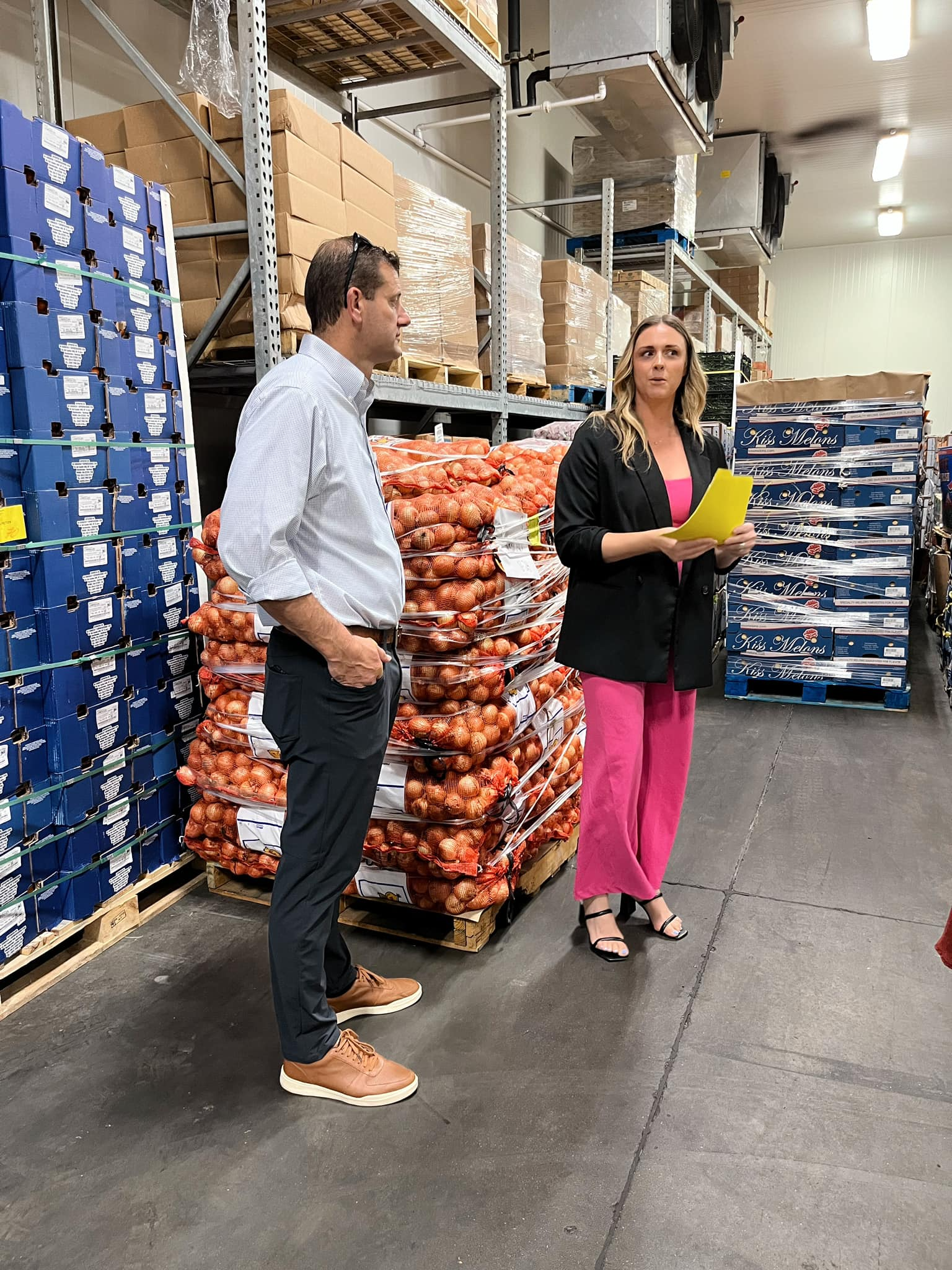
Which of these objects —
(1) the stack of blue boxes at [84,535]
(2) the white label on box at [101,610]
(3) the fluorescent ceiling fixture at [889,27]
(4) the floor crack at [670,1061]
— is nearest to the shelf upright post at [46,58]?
(1) the stack of blue boxes at [84,535]

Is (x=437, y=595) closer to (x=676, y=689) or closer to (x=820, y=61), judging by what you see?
(x=676, y=689)

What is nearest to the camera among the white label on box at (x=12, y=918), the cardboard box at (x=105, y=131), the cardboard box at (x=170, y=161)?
the white label on box at (x=12, y=918)

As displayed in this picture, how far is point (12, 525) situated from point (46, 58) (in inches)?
78.1

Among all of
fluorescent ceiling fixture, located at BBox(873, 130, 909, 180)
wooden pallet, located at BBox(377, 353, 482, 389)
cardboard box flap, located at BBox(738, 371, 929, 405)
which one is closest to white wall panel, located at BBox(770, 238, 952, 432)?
fluorescent ceiling fixture, located at BBox(873, 130, 909, 180)

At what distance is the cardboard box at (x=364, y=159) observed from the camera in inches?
151

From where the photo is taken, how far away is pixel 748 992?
9.57 ft

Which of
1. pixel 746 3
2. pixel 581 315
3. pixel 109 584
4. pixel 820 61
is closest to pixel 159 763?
pixel 109 584

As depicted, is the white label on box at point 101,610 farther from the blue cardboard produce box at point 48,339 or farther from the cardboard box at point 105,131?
the cardboard box at point 105,131

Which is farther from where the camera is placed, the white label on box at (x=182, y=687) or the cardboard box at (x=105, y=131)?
the cardboard box at (x=105, y=131)

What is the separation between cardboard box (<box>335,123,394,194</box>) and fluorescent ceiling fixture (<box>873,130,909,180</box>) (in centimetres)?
1026

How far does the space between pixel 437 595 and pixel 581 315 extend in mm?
4091

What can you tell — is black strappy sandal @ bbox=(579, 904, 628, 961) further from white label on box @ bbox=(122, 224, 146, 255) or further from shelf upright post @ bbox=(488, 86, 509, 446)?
shelf upright post @ bbox=(488, 86, 509, 446)

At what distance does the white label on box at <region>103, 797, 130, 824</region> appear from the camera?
3240 millimetres

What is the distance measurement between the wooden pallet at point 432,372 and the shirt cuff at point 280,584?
2.17m
